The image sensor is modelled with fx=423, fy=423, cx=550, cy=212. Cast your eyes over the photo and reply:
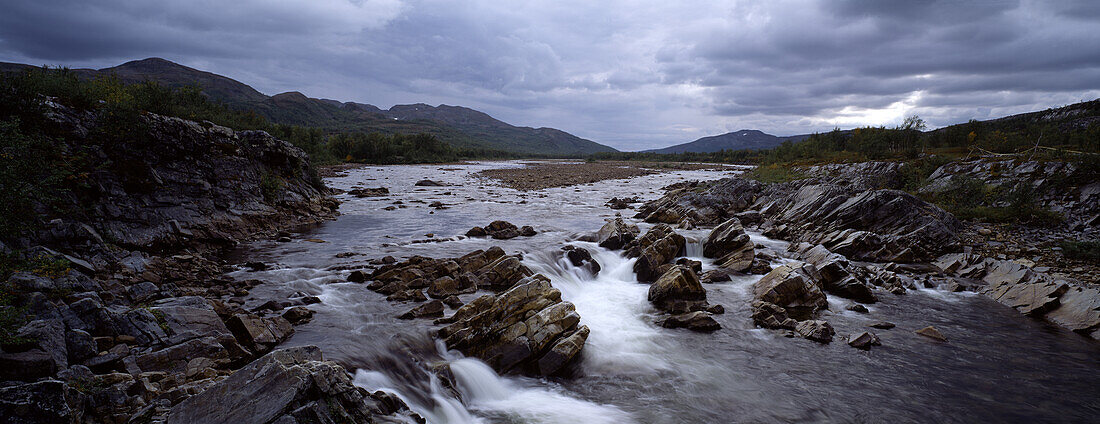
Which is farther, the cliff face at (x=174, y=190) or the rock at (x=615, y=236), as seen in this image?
the rock at (x=615, y=236)

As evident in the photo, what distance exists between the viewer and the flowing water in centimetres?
829

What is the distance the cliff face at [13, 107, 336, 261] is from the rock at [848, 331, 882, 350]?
20290mm

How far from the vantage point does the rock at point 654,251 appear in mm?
16359

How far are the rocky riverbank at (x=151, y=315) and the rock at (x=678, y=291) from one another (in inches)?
344

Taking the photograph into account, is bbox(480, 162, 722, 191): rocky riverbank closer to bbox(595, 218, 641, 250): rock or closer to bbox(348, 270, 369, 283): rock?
bbox(595, 218, 641, 250): rock

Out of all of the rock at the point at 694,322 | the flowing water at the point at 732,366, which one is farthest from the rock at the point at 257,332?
the rock at the point at 694,322

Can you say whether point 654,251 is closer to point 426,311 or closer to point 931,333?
point 931,333

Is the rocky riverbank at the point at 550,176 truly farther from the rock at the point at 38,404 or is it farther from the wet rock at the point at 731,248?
the rock at the point at 38,404

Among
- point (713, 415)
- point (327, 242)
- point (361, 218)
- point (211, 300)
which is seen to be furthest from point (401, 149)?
point (713, 415)

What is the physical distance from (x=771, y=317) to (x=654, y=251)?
5.91m

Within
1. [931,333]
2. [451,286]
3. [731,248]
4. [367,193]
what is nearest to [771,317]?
[931,333]

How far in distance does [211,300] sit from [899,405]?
1539 centimetres

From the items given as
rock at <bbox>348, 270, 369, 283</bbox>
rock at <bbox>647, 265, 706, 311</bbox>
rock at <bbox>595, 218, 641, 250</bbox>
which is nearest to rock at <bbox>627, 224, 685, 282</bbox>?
rock at <bbox>595, 218, 641, 250</bbox>

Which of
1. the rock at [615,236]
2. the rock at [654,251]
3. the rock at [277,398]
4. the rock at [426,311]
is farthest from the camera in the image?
the rock at [615,236]
